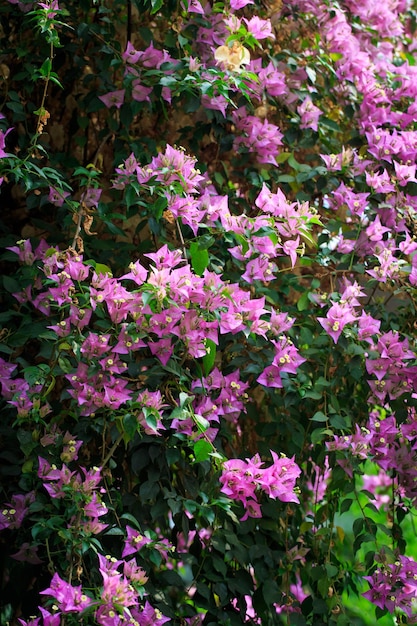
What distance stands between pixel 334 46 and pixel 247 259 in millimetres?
623

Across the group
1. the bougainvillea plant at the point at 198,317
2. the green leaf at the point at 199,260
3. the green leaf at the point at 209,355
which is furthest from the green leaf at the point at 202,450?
the green leaf at the point at 199,260

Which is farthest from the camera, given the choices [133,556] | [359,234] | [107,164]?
[107,164]

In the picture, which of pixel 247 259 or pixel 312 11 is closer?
pixel 247 259

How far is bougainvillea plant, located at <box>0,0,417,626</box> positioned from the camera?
4.62ft

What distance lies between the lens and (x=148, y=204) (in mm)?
1551

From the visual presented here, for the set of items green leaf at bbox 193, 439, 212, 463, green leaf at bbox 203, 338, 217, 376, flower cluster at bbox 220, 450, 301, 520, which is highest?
green leaf at bbox 203, 338, 217, 376

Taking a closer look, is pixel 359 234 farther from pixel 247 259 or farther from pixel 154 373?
pixel 154 373

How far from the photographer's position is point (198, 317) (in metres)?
1.39

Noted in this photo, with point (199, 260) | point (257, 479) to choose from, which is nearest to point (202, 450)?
point (257, 479)

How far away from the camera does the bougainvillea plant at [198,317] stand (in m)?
1.41

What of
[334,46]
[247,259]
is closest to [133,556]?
[247,259]

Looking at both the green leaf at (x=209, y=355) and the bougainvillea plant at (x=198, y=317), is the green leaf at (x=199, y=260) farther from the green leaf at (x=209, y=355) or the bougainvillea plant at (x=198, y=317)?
the green leaf at (x=209, y=355)

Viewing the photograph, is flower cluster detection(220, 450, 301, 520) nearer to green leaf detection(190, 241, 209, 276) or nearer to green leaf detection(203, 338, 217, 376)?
green leaf detection(203, 338, 217, 376)

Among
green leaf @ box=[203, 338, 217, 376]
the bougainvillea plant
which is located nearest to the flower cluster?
the bougainvillea plant
